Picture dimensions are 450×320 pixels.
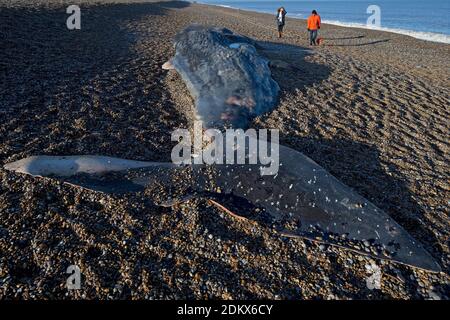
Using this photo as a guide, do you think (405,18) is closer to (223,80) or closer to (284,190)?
(223,80)

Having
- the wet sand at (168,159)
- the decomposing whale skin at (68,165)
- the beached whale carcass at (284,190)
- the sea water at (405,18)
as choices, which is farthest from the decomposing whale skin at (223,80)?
the sea water at (405,18)

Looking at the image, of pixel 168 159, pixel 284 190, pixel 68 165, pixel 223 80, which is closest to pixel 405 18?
pixel 223 80

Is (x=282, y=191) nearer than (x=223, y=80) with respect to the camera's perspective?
Yes

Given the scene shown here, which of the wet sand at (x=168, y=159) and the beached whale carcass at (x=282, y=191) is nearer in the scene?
the wet sand at (x=168, y=159)

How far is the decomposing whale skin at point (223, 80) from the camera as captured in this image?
219 inches

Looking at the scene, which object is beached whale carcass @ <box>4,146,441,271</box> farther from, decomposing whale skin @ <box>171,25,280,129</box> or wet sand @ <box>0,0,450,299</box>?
decomposing whale skin @ <box>171,25,280,129</box>

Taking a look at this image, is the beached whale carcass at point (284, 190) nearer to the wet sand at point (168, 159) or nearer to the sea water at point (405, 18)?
the wet sand at point (168, 159)

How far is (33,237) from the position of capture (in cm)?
316

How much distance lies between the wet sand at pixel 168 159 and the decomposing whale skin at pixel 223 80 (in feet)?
1.06

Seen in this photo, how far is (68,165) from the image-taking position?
388cm

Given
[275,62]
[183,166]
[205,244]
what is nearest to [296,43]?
[275,62]

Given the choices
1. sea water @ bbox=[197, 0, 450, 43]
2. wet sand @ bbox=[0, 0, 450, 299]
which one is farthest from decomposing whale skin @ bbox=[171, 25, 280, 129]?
sea water @ bbox=[197, 0, 450, 43]

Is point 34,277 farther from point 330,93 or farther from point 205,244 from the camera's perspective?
point 330,93

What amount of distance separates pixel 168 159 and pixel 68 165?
1298mm
